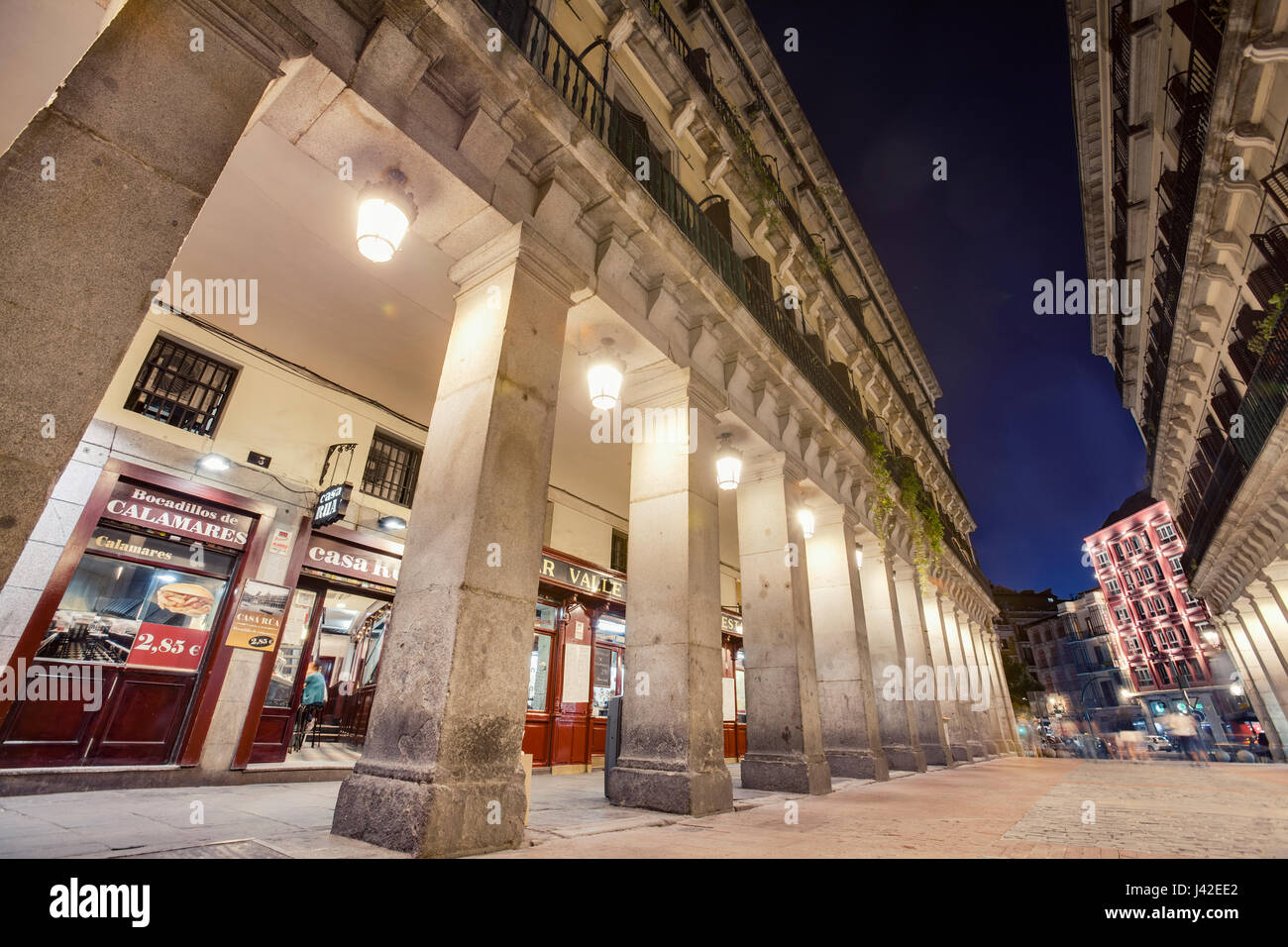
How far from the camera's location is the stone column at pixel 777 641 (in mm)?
6805

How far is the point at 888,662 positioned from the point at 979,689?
11354 millimetres

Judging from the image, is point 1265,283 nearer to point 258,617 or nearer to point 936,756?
point 936,756

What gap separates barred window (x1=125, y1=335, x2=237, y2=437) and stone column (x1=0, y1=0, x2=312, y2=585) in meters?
5.48

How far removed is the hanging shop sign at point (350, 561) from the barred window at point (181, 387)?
2053mm

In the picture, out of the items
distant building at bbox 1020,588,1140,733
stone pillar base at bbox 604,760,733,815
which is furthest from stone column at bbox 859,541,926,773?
distant building at bbox 1020,588,1140,733

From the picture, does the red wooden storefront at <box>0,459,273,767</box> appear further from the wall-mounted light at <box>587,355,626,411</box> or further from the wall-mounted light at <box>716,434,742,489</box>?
the wall-mounted light at <box>716,434,742,489</box>

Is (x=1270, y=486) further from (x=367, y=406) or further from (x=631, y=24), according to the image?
(x=367, y=406)

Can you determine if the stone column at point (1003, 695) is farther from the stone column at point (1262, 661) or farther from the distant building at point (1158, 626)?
the distant building at point (1158, 626)

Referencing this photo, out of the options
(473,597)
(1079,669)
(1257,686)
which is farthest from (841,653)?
(1079,669)

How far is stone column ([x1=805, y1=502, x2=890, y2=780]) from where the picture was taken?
28.8 ft

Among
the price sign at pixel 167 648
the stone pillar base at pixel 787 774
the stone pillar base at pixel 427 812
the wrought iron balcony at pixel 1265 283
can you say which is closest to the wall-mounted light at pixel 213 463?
the price sign at pixel 167 648

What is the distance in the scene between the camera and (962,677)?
16641 mm

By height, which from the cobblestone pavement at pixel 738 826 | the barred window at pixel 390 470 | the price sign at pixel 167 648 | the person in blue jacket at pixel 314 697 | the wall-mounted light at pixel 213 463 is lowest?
the cobblestone pavement at pixel 738 826

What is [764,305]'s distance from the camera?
9078 mm
